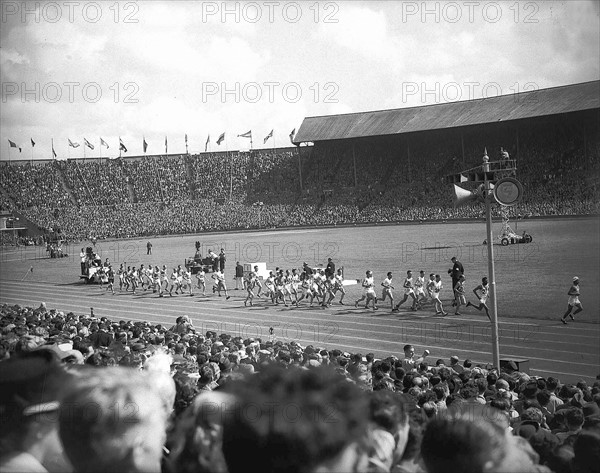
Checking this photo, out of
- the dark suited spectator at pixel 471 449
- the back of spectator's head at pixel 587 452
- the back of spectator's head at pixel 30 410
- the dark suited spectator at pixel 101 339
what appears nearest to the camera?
the dark suited spectator at pixel 471 449

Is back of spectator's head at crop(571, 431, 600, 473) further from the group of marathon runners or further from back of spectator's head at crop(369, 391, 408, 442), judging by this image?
the group of marathon runners

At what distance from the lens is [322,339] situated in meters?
20.0

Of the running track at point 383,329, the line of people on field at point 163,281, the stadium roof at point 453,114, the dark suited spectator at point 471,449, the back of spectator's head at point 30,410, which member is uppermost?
the stadium roof at point 453,114

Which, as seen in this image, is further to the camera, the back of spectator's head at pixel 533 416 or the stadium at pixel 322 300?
the back of spectator's head at pixel 533 416

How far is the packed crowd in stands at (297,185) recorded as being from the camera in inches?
2319

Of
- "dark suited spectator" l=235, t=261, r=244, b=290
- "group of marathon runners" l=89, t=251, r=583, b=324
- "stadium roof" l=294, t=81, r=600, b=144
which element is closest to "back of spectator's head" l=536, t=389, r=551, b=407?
"group of marathon runners" l=89, t=251, r=583, b=324

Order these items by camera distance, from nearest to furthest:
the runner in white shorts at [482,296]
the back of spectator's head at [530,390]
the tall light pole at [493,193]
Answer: the back of spectator's head at [530,390]
the tall light pole at [493,193]
the runner in white shorts at [482,296]

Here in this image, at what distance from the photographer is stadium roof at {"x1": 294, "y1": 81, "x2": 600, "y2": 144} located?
55.4 meters

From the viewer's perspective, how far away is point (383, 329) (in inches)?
826

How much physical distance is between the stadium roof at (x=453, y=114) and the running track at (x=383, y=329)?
117 feet

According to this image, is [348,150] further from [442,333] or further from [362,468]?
[362,468]

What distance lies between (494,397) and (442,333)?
11.4 m

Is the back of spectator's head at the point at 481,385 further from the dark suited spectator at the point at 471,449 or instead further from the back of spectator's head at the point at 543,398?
the dark suited spectator at the point at 471,449

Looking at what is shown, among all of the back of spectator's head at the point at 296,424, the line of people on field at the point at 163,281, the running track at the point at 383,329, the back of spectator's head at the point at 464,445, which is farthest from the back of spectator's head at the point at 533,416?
the line of people on field at the point at 163,281
